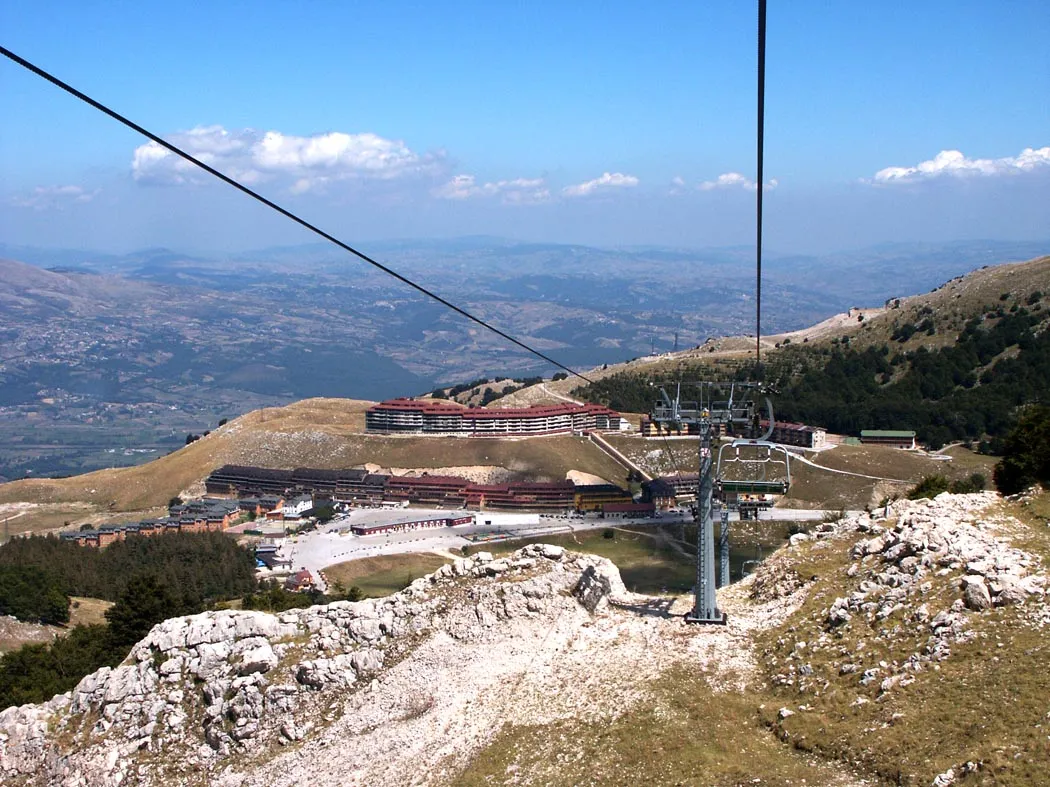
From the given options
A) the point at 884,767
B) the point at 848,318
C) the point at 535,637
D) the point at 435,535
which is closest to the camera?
the point at 884,767

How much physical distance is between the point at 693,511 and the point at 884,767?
14171mm

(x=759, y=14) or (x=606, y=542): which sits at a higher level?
(x=759, y=14)

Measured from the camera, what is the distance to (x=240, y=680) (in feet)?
94.8

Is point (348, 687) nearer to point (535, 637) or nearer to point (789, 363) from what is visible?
point (535, 637)

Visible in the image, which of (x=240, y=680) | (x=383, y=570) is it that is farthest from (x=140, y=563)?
(x=240, y=680)

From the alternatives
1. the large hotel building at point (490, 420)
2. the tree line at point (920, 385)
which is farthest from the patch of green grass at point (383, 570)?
the tree line at point (920, 385)

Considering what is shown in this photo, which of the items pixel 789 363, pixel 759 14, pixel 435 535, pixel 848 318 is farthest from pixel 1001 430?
pixel 759 14

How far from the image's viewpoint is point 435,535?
293 feet

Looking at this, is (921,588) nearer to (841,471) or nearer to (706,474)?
(706,474)

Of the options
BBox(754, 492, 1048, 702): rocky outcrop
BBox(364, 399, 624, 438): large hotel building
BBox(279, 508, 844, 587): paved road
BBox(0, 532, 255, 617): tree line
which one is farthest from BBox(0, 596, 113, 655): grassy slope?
BBox(364, 399, 624, 438): large hotel building

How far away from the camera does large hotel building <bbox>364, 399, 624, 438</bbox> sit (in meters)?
119

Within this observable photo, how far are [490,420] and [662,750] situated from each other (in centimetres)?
9747

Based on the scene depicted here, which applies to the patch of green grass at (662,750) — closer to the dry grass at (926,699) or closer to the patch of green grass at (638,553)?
the dry grass at (926,699)

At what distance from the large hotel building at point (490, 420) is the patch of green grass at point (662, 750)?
304 feet
